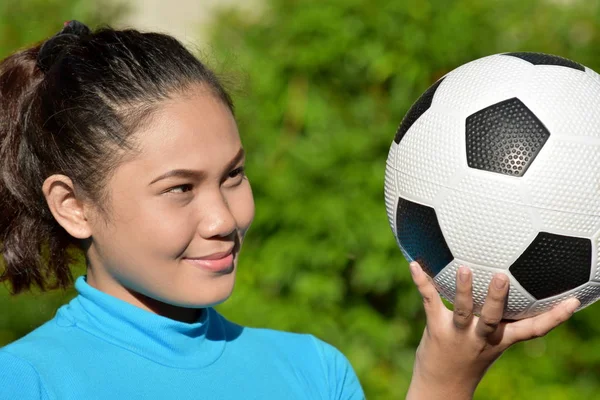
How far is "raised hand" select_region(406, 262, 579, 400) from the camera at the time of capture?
2.24 meters

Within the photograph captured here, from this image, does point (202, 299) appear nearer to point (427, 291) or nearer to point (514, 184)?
point (427, 291)

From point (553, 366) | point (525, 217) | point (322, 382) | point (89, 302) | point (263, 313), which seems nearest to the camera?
point (525, 217)

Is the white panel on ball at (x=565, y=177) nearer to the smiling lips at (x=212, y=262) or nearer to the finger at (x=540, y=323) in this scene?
the finger at (x=540, y=323)

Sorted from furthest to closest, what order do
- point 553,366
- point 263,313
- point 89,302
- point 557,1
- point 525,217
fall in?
point 557,1, point 553,366, point 263,313, point 89,302, point 525,217

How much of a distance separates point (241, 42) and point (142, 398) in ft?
9.23

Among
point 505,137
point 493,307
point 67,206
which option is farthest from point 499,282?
point 67,206

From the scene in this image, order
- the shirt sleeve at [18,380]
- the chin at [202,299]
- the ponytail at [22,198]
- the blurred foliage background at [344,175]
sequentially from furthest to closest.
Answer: the blurred foliage background at [344,175], the ponytail at [22,198], the chin at [202,299], the shirt sleeve at [18,380]

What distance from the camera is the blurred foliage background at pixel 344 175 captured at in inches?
169

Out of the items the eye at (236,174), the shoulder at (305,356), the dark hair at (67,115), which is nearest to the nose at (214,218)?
the eye at (236,174)

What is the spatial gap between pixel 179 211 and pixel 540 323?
940 millimetres

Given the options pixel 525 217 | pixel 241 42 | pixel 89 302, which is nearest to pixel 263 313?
pixel 241 42

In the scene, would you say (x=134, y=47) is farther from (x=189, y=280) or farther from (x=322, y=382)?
(x=322, y=382)

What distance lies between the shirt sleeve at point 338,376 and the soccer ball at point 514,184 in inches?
Answer: 18.2

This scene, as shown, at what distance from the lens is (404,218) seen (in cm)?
244
